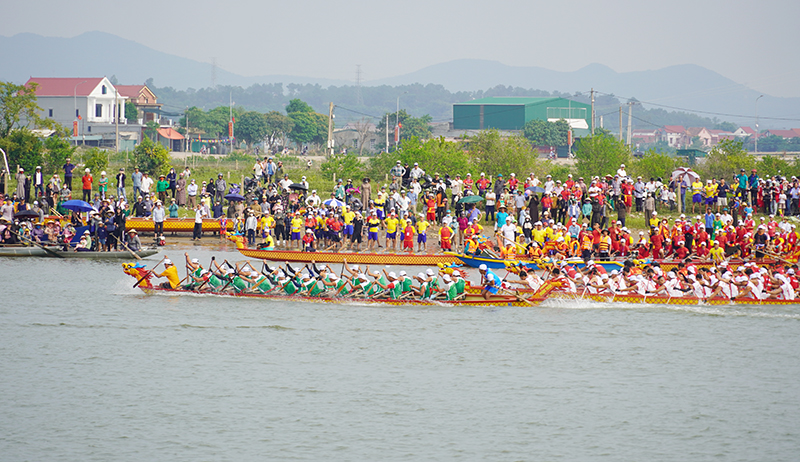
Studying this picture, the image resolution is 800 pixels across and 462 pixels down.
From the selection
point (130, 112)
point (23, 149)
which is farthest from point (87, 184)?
point (130, 112)

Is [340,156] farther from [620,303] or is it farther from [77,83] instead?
[77,83]

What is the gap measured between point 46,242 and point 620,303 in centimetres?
2068

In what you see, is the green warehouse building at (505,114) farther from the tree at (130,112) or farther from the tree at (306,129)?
the tree at (130,112)

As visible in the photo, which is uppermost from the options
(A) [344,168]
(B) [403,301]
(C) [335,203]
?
(A) [344,168]

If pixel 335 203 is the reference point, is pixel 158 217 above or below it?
below

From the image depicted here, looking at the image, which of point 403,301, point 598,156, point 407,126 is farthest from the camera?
point 407,126

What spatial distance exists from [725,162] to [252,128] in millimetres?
72919

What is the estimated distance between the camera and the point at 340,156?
145 feet

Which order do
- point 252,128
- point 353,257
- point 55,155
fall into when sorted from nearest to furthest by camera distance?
point 353,257, point 55,155, point 252,128

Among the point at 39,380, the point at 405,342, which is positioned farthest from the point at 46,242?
the point at 405,342

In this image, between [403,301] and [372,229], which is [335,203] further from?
[403,301]

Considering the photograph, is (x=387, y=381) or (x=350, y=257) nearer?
(x=387, y=381)

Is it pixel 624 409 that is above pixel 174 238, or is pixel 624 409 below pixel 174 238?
below

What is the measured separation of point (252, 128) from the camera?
106625 mm
